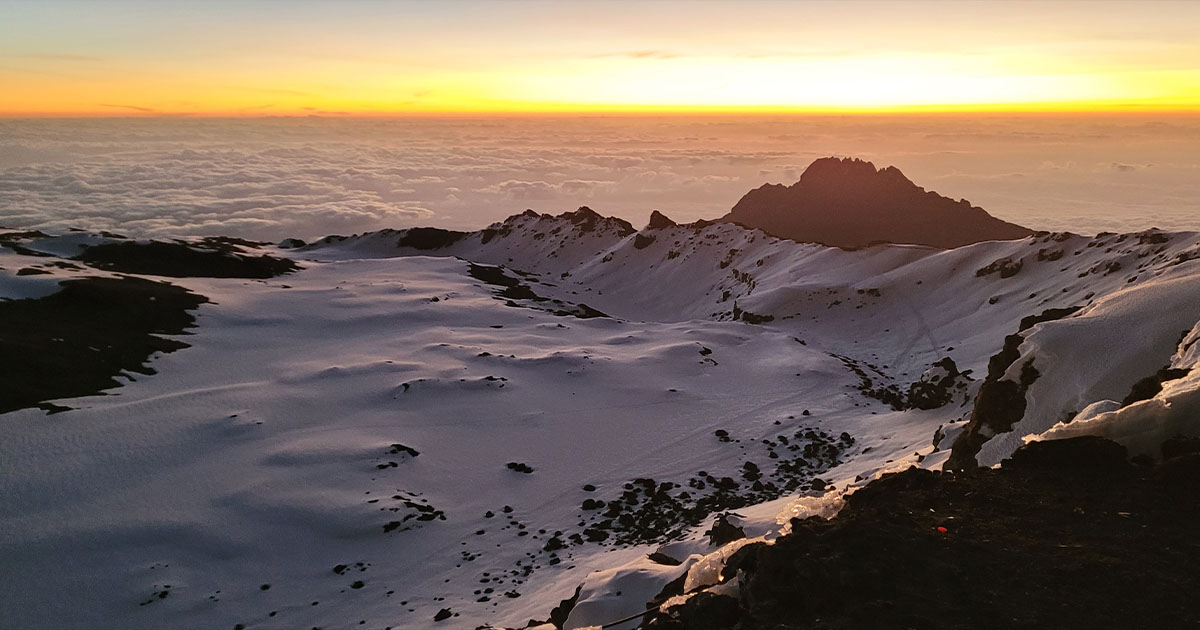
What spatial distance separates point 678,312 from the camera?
101 meters

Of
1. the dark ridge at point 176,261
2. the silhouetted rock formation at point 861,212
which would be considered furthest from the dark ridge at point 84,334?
the silhouetted rock formation at point 861,212

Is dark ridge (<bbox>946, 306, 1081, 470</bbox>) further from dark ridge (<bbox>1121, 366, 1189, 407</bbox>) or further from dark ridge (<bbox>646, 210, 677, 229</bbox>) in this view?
dark ridge (<bbox>646, 210, 677, 229</bbox>)

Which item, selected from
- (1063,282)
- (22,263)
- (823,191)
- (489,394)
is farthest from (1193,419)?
(823,191)

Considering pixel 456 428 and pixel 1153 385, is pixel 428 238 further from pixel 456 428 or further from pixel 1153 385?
pixel 1153 385

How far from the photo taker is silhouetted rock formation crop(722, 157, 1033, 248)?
522 ft

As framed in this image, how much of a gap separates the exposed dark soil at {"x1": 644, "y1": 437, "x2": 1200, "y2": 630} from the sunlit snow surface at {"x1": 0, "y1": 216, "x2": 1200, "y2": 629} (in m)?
2.86

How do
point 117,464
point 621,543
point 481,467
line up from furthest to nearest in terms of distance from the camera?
point 481,467
point 117,464
point 621,543

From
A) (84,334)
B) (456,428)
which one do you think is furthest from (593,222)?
(456,428)

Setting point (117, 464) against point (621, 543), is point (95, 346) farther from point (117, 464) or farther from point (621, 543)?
point (621, 543)

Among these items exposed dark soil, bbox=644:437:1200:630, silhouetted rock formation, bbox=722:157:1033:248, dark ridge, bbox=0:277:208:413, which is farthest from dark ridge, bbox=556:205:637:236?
exposed dark soil, bbox=644:437:1200:630

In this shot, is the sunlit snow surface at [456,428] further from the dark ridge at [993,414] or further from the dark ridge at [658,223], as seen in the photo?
the dark ridge at [658,223]

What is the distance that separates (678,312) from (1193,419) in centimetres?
8773

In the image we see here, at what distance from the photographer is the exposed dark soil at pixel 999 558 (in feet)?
31.2

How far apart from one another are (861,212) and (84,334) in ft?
530
